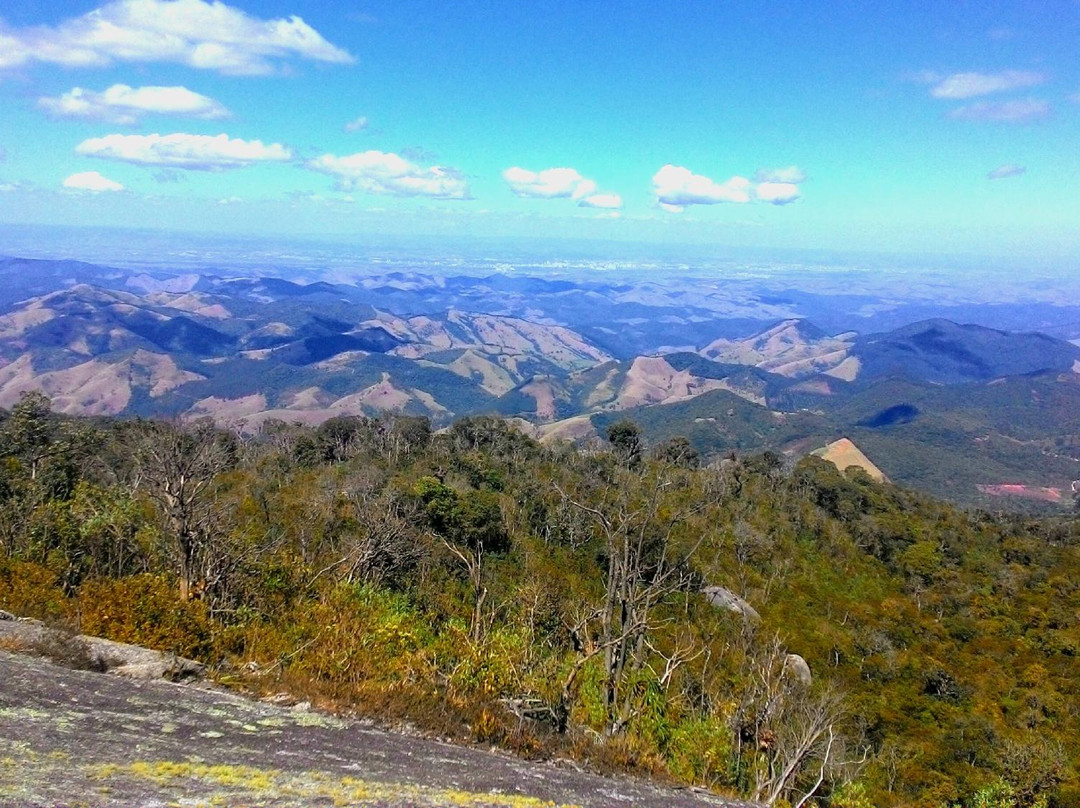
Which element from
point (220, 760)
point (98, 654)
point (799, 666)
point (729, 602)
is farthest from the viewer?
point (729, 602)

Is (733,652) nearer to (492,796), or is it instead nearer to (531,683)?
(531,683)

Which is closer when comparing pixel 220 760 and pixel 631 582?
pixel 220 760

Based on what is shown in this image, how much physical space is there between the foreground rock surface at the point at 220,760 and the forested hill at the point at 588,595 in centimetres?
79

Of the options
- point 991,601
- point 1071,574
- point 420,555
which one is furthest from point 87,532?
point 1071,574

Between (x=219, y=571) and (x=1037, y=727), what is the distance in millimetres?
40124

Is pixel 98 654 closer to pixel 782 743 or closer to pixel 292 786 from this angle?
pixel 292 786

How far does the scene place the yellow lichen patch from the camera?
3.84 metres

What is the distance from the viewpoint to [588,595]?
35.0 m

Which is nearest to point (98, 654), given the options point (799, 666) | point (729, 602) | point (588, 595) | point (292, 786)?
point (292, 786)

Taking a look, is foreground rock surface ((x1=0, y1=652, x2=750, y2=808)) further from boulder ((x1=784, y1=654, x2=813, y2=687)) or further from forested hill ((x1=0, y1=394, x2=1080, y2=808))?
boulder ((x1=784, y1=654, x2=813, y2=687))

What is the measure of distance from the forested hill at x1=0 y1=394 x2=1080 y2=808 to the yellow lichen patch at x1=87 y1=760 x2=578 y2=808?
190 cm

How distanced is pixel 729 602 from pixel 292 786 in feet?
126

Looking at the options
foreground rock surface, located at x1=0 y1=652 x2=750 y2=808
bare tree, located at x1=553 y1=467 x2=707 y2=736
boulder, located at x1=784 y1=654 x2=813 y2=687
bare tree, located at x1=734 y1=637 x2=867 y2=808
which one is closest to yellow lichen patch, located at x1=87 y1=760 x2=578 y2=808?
foreground rock surface, located at x1=0 y1=652 x2=750 y2=808

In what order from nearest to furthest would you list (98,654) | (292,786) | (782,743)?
(292,786) < (98,654) < (782,743)
